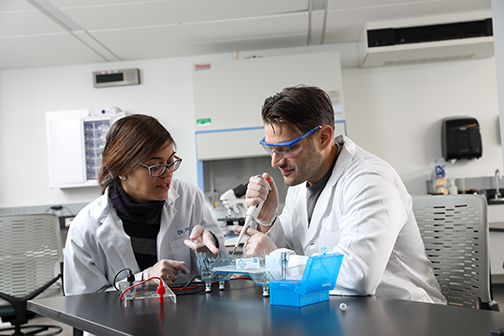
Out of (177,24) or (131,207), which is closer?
(131,207)

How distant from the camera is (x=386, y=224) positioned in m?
1.26

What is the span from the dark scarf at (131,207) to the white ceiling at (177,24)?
2.12m

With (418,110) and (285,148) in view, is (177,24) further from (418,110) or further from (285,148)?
(285,148)

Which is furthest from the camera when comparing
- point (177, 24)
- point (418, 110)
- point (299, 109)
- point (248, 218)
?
point (418, 110)

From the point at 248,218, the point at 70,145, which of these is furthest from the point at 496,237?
the point at 70,145

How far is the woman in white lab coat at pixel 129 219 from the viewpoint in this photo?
163 centimetres

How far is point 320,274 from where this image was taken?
103 centimetres

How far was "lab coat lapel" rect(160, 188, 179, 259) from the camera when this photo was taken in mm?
1752

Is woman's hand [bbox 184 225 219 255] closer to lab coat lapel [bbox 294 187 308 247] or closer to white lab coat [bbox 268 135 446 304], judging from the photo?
white lab coat [bbox 268 135 446 304]

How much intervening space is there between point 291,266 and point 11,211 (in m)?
→ 4.43

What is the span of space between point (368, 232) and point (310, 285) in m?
0.31

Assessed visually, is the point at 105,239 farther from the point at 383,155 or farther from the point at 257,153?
the point at 383,155

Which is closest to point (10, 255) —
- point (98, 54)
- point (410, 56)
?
point (98, 54)

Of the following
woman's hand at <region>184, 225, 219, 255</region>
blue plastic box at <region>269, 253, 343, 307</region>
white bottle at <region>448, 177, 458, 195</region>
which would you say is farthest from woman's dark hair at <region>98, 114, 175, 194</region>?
white bottle at <region>448, 177, 458, 195</region>
